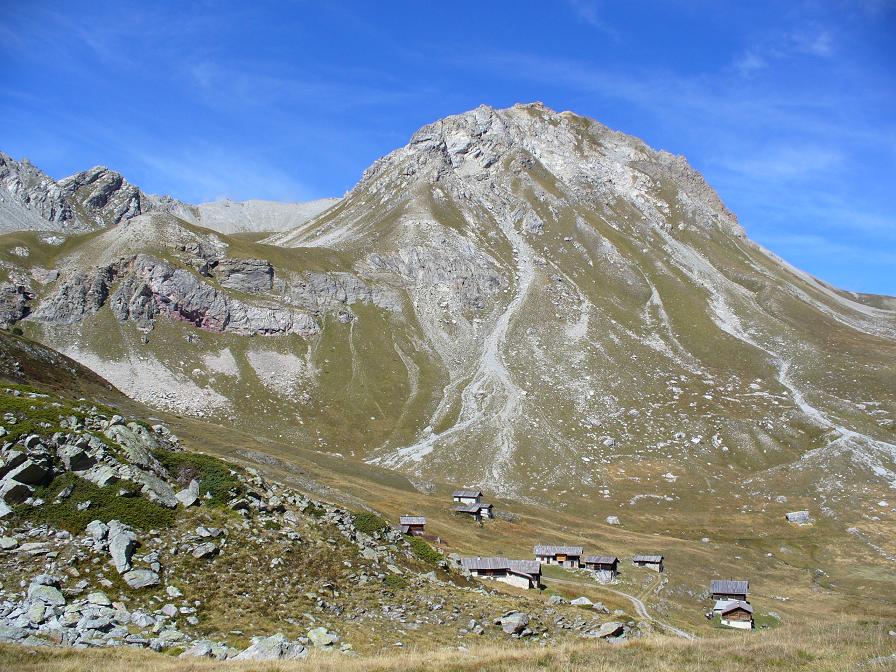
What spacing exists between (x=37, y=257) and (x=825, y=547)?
213 meters

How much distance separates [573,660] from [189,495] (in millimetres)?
22348

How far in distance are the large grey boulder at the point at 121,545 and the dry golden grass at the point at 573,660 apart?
5603mm

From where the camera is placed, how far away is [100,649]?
2109cm

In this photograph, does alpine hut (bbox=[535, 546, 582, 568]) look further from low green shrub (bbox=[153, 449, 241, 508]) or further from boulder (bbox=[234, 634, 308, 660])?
boulder (bbox=[234, 634, 308, 660])

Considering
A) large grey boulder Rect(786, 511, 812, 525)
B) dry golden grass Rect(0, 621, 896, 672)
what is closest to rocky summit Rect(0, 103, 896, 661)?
large grey boulder Rect(786, 511, 812, 525)

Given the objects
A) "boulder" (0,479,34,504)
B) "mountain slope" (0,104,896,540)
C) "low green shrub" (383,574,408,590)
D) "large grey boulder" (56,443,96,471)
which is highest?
"mountain slope" (0,104,896,540)

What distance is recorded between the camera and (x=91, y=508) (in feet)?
93.2

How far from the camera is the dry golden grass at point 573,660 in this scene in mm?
19203

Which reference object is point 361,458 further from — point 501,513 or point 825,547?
point 825,547

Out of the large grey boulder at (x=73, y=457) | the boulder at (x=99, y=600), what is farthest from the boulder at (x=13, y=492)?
the boulder at (x=99, y=600)

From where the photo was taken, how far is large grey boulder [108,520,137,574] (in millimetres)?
26141

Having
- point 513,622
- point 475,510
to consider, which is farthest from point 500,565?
point 475,510

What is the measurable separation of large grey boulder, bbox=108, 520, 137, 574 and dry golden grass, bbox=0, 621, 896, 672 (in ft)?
18.4

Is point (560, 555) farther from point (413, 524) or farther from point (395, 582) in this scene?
point (395, 582)
